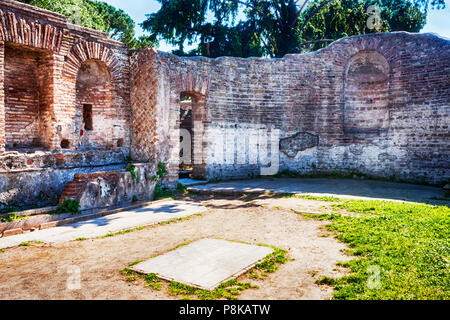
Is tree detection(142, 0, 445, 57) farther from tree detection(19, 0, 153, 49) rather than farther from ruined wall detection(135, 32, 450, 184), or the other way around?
ruined wall detection(135, 32, 450, 184)

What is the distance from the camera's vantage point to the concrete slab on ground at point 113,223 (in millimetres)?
5090

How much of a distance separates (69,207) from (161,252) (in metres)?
2.67

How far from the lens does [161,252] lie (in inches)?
174

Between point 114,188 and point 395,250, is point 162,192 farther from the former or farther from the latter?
point 395,250

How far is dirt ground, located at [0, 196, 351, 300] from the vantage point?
3.26 m

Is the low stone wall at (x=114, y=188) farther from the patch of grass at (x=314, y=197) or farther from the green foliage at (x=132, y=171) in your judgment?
the patch of grass at (x=314, y=197)

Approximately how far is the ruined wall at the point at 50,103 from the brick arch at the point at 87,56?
21mm

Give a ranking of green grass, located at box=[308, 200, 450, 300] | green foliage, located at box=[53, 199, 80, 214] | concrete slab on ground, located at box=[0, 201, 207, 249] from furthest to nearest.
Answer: green foliage, located at box=[53, 199, 80, 214] < concrete slab on ground, located at box=[0, 201, 207, 249] < green grass, located at box=[308, 200, 450, 300]

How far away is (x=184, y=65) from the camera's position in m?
9.59

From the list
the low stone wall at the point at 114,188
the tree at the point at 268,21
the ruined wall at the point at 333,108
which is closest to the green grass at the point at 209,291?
the low stone wall at the point at 114,188

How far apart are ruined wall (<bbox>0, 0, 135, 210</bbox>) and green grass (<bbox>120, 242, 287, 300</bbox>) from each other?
11.8 ft

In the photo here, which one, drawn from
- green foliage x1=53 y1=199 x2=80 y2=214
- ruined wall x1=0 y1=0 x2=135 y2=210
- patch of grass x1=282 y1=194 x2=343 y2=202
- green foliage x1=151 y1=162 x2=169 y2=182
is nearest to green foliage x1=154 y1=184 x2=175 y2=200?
green foliage x1=151 y1=162 x2=169 y2=182
